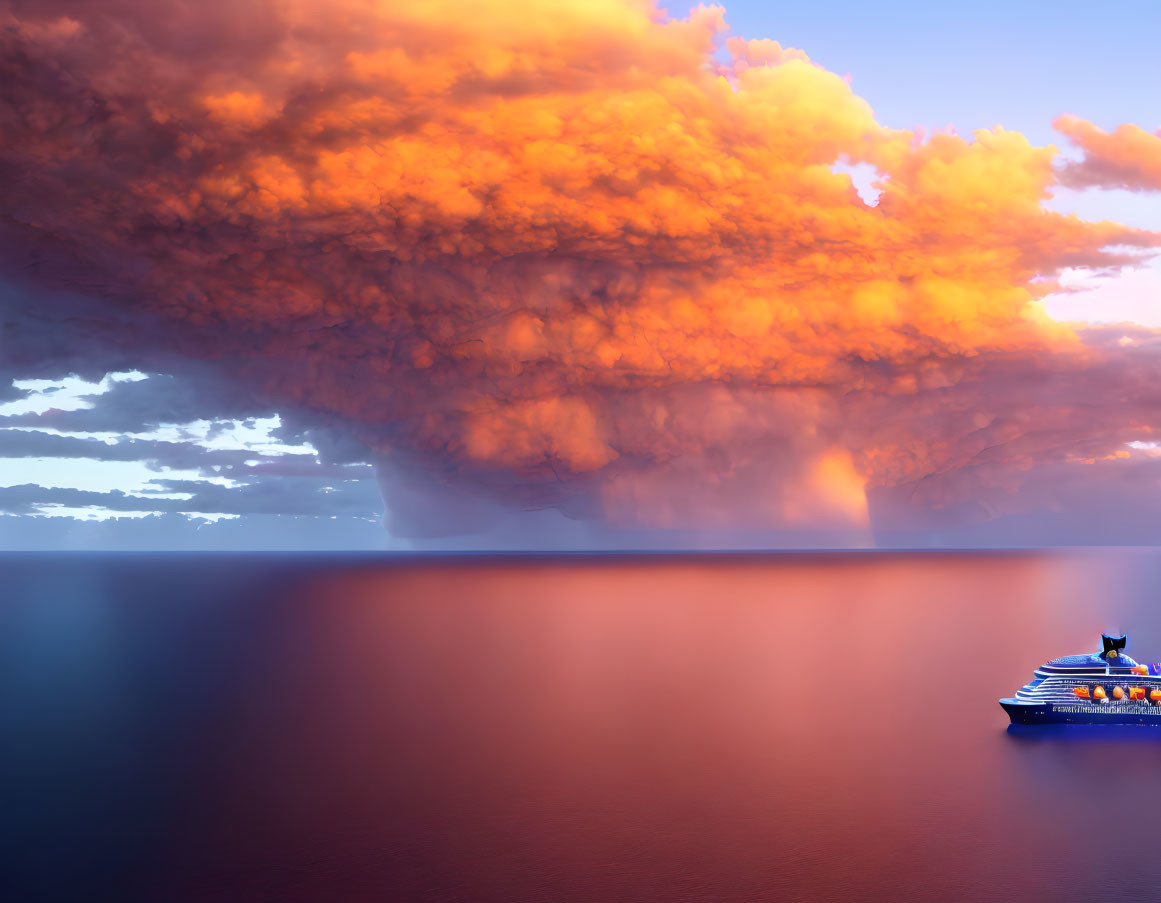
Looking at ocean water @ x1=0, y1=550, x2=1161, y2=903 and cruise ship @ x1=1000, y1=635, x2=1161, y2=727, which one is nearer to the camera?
ocean water @ x1=0, y1=550, x2=1161, y2=903

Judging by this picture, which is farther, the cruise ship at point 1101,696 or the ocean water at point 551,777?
the cruise ship at point 1101,696

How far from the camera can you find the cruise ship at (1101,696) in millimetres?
50500

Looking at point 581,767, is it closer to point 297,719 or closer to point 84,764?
point 297,719

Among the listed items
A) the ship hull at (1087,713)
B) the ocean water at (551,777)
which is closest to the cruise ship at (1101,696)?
the ship hull at (1087,713)

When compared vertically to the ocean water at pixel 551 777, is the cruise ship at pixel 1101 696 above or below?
above

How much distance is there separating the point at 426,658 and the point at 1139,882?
6096 cm

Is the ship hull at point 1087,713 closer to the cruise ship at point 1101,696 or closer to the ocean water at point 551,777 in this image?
the cruise ship at point 1101,696

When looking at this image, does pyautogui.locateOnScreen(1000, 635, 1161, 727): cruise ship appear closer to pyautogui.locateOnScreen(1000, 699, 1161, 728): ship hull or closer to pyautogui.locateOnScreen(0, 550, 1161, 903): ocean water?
pyautogui.locateOnScreen(1000, 699, 1161, 728): ship hull

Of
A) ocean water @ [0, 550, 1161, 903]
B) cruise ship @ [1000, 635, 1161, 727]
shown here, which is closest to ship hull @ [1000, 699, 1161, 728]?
cruise ship @ [1000, 635, 1161, 727]

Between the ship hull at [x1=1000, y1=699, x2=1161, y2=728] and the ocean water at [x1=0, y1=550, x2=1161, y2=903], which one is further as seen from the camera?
the ship hull at [x1=1000, y1=699, x2=1161, y2=728]

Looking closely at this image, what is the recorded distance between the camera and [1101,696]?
50.5 meters

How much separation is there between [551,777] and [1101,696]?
31390mm

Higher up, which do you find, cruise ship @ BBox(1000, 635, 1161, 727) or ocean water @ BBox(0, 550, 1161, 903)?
cruise ship @ BBox(1000, 635, 1161, 727)

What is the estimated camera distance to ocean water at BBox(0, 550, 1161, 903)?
28.1 m
